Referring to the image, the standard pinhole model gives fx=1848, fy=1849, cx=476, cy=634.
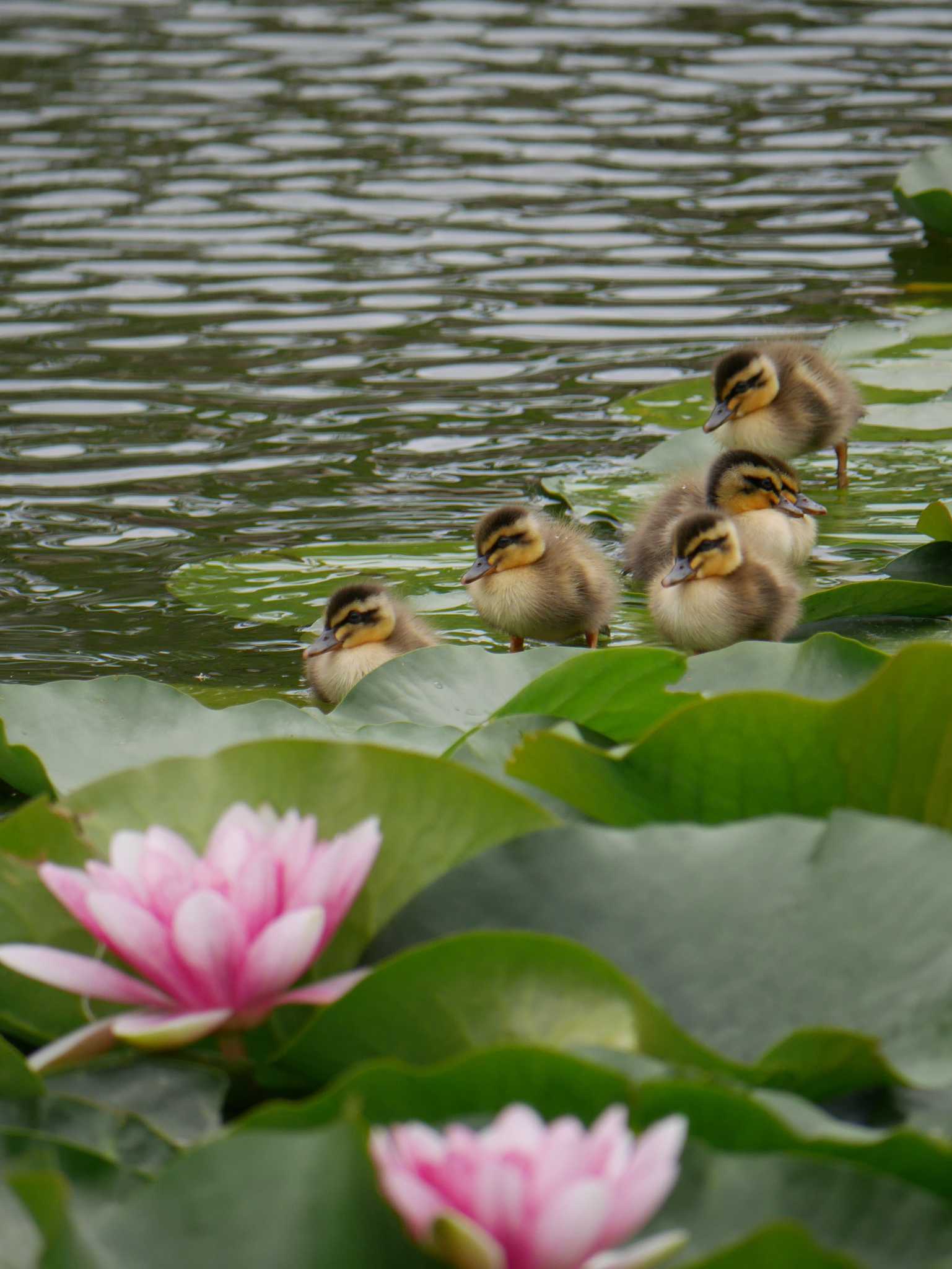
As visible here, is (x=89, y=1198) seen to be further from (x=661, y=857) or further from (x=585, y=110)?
(x=585, y=110)

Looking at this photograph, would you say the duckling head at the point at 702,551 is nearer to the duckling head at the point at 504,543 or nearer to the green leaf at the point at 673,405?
the duckling head at the point at 504,543

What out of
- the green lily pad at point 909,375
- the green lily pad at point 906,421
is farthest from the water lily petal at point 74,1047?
the green lily pad at point 909,375

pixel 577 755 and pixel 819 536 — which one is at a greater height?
pixel 577 755

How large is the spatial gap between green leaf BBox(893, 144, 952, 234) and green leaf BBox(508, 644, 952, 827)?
5.21 meters

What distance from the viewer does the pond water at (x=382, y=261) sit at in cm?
428

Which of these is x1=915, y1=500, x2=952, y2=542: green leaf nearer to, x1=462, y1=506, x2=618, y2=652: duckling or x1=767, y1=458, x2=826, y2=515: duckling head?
x1=767, y1=458, x2=826, y2=515: duckling head

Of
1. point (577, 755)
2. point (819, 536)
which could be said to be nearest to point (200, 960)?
point (577, 755)

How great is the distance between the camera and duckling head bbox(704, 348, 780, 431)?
4355 mm

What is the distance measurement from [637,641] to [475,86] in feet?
21.3

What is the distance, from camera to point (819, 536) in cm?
406

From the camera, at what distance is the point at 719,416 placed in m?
4.38

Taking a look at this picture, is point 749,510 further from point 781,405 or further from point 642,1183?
point 642,1183

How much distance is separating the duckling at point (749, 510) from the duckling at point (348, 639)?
77 cm

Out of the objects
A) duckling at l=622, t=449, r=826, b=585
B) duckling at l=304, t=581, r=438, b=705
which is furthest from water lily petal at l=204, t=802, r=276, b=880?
duckling at l=622, t=449, r=826, b=585
